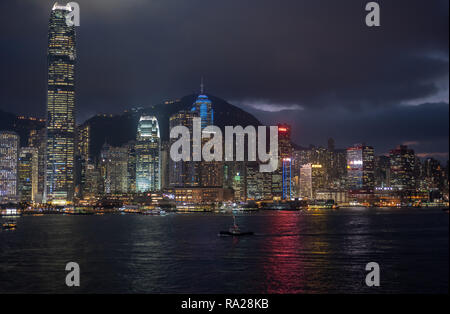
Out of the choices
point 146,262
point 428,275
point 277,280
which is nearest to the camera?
point 277,280

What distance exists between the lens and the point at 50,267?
57.4 metres

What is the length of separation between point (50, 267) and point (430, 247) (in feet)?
183

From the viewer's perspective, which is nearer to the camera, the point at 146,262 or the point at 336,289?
the point at 336,289

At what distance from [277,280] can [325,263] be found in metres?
12.6

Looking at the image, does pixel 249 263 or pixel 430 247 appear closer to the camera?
pixel 249 263

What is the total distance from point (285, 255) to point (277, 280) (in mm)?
17637

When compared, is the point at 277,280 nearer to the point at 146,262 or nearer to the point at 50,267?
the point at 146,262
